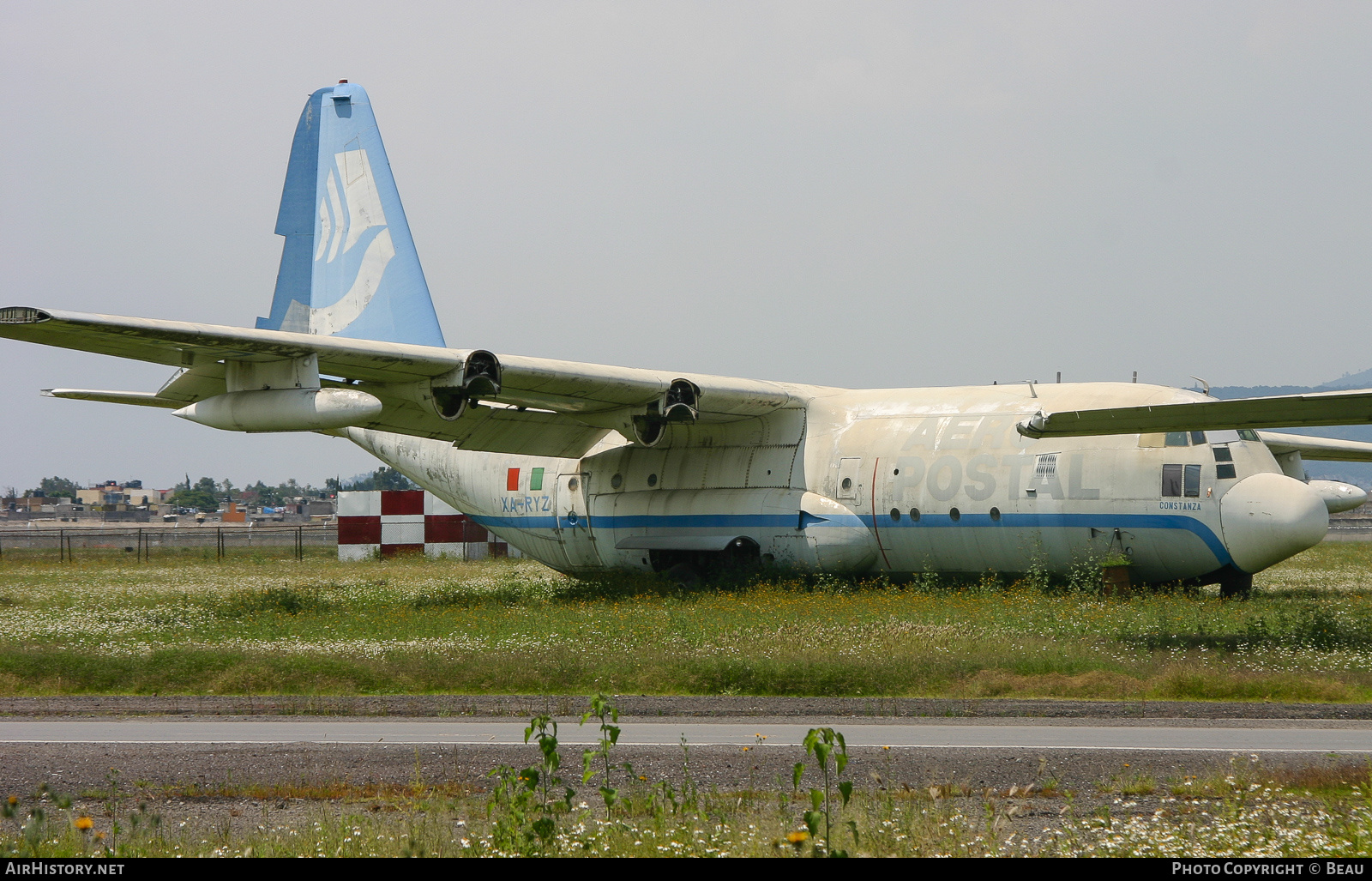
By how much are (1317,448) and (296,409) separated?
1926 centimetres

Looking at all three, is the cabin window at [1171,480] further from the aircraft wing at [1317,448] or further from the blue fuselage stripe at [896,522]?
the aircraft wing at [1317,448]

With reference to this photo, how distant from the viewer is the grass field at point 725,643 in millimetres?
11734

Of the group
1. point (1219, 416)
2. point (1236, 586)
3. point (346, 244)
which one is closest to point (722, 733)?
point (1219, 416)

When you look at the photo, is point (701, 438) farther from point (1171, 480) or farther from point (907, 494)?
point (1171, 480)

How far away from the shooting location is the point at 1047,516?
1709cm

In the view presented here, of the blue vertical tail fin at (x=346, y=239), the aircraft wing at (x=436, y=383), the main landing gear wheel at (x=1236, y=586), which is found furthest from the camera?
the blue vertical tail fin at (x=346, y=239)

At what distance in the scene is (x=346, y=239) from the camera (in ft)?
A: 81.3

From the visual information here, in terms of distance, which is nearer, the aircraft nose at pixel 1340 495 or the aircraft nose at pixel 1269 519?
the aircraft nose at pixel 1269 519

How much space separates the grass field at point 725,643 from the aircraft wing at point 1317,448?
318 cm

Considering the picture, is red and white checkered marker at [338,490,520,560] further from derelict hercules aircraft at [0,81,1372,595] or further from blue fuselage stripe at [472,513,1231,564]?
blue fuselage stripe at [472,513,1231,564]

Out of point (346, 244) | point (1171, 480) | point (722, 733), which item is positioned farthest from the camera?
point (346, 244)

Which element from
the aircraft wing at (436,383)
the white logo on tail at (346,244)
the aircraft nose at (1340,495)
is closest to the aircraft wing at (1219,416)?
the aircraft wing at (436,383)

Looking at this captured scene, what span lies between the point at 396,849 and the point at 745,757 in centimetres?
325
